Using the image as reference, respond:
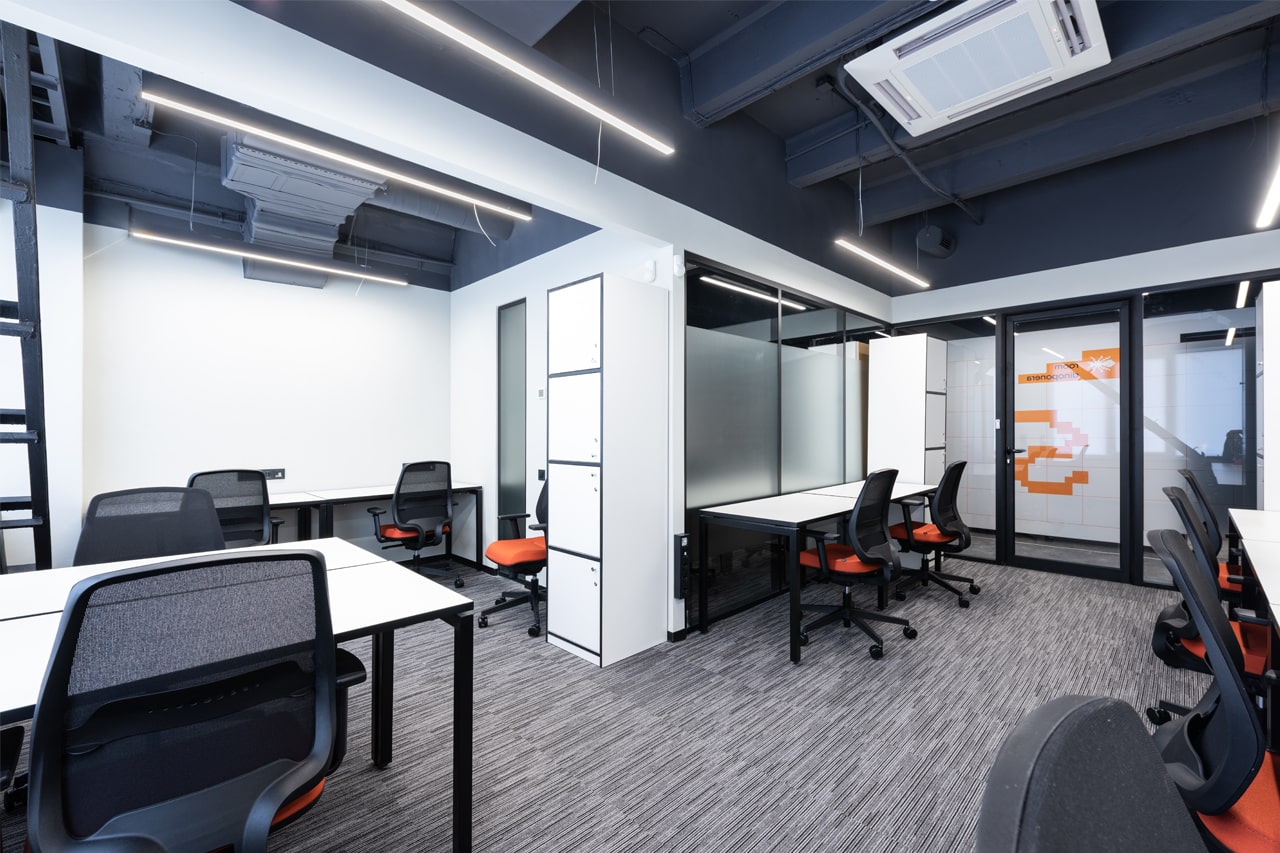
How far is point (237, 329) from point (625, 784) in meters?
4.45

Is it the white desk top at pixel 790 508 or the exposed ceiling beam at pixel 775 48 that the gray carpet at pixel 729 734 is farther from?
the exposed ceiling beam at pixel 775 48

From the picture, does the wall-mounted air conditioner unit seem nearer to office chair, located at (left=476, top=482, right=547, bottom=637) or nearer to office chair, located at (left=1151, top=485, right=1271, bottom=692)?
office chair, located at (left=1151, top=485, right=1271, bottom=692)

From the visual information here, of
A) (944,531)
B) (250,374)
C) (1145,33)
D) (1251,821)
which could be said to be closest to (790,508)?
(944,531)

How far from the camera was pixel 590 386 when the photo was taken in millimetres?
3164

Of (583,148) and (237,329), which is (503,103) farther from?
(237,329)

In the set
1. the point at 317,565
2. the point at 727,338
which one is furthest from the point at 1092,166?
the point at 317,565

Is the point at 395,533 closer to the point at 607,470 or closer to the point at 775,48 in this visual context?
the point at 607,470

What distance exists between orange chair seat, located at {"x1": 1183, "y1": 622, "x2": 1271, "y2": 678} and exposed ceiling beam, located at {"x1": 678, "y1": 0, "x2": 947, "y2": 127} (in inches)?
111

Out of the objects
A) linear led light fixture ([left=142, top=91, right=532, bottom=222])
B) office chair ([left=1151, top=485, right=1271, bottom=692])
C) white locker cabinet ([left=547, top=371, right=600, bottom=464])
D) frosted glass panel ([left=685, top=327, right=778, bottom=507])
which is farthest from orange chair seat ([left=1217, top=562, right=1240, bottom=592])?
linear led light fixture ([left=142, top=91, right=532, bottom=222])

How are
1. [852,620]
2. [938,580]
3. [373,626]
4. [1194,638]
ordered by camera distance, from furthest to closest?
[938,580] → [852,620] → [1194,638] → [373,626]

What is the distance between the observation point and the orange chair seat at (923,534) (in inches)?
159

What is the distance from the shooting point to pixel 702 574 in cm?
358

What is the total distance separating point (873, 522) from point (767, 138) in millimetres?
2960

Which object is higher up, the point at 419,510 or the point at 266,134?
the point at 266,134
